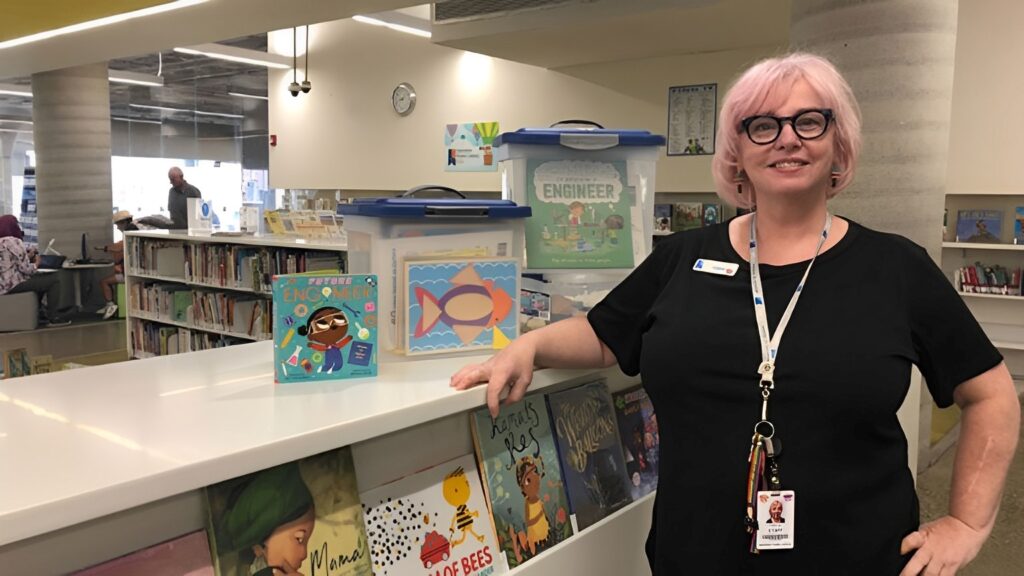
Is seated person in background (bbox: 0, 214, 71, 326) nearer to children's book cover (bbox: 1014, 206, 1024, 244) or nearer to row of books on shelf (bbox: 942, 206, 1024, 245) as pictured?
row of books on shelf (bbox: 942, 206, 1024, 245)

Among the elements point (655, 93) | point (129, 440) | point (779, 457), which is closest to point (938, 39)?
point (779, 457)

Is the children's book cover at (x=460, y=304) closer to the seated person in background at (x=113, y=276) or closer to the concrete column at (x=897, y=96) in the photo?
the concrete column at (x=897, y=96)

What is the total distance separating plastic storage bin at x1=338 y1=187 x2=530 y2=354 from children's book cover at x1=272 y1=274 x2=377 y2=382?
0.52 feet

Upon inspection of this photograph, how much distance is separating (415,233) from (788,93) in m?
0.76

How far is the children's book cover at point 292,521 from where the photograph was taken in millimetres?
1187

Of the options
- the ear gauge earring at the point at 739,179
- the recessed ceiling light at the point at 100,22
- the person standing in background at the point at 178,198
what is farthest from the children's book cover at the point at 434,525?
the person standing in background at the point at 178,198

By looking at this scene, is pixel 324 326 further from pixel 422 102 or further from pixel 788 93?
pixel 422 102

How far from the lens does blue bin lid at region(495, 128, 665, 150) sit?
1.96 metres

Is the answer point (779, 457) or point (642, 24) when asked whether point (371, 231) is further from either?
point (642, 24)

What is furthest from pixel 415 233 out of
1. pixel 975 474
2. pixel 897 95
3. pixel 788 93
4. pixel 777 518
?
pixel 897 95

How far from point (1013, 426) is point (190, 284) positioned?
6865 millimetres

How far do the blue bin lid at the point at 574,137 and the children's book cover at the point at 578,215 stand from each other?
2.0 inches

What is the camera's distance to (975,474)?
4.50 ft

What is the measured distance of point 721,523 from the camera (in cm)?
138
